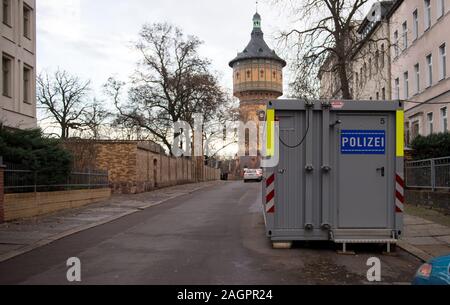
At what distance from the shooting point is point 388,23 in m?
38.7

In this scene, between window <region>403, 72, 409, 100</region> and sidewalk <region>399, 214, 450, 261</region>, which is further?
window <region>403, 72, 409, 100</region>

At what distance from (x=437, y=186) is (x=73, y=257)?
40.6 ft

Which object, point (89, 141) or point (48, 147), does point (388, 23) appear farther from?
point (48, 147)

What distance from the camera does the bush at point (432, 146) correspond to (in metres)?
20.2

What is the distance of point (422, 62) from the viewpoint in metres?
32.8

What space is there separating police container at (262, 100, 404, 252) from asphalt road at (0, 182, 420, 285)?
1.84 feet

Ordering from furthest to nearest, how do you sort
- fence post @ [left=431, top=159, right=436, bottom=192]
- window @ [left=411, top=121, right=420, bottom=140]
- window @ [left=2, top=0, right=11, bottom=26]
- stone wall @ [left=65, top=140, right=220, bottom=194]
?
window @ [left=411, top=121, right=420, bottom=140] < window @ [left=2, top=0, right=11, bottom=26] < stone wall @ [left=65, top=140, right=220, bottom=194] < fence post @ [left=431, top=159, right=436, bottom=192]

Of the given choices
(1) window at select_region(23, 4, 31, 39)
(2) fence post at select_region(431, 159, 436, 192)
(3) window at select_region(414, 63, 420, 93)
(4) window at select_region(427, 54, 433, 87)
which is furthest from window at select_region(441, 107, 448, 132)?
(1) window at select_region(23, 4, 31, 39)

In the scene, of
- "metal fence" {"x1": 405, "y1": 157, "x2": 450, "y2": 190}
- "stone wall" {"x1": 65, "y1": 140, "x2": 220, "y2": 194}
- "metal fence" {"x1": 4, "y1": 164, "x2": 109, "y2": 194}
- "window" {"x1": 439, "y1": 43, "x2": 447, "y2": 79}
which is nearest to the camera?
"metal fence" {"x1": 4, "y1": 164, "x2": 109, "y2": 194}

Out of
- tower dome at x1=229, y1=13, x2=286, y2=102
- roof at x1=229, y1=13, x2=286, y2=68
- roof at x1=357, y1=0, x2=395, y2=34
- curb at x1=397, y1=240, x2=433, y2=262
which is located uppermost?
roof at x1=229, y1=13, x2=286, y2=68

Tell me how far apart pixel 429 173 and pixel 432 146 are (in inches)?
94.8

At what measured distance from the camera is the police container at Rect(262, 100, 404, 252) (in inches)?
420

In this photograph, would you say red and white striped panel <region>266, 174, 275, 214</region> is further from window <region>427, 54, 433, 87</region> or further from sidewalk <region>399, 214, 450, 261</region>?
window <region>427, 54, 433, 87</region>

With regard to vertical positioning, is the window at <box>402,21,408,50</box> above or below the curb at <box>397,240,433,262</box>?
above
